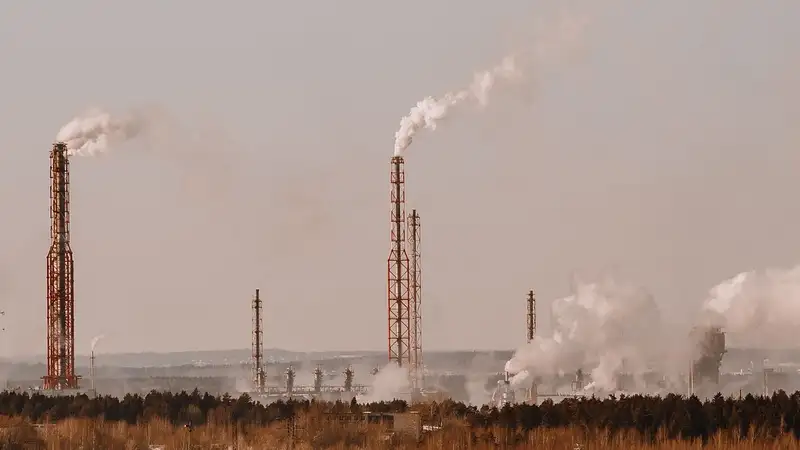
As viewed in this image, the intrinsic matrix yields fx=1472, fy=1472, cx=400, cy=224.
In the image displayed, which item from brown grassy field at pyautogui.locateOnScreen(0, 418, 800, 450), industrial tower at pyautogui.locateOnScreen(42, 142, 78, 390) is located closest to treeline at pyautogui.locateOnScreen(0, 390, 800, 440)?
brown grassy field at pyautogui.locateOnScreen(0, 418, 800, 450)

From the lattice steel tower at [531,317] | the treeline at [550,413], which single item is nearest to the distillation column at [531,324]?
the lattice steel tower at [531,317]

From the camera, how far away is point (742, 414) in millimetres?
45719

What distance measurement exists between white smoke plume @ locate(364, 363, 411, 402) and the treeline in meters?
29.2

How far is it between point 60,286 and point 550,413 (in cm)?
4044

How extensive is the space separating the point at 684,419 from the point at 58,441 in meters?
18.4

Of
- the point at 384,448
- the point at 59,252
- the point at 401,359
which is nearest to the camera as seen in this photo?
the point at 384,448

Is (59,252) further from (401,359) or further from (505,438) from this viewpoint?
(505,438)

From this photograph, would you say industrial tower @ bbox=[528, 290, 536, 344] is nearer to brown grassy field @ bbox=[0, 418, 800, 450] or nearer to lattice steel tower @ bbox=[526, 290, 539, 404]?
lattice steel tower @ bbox=[526, 290, 539, 404]

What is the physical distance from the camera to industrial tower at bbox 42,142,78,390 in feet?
266

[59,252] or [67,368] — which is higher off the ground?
[59,252]

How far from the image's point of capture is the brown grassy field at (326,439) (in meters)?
35.8

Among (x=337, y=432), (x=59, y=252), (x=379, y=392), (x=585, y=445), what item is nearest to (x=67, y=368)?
(x=59, y=252)

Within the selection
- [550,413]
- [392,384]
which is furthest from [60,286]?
[550,413]

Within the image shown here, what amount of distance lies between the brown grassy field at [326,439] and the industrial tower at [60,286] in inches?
1516
